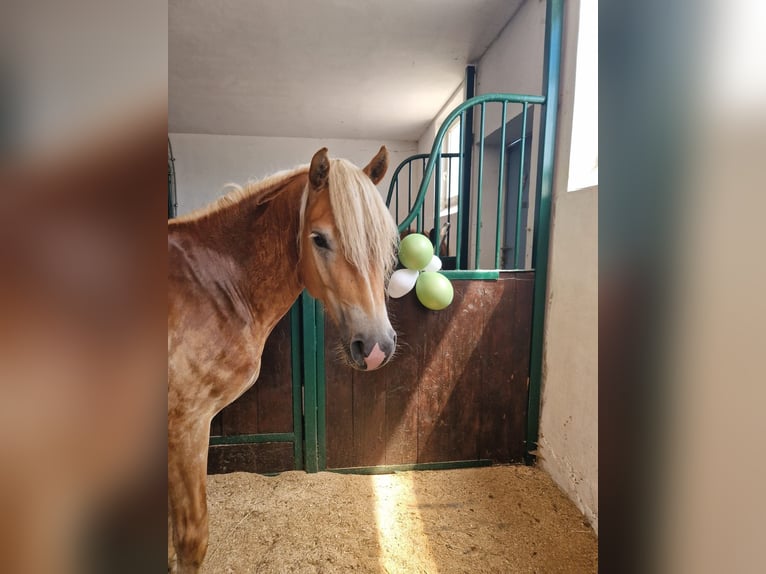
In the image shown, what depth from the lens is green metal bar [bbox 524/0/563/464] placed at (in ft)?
4.36

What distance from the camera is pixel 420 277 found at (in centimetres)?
135

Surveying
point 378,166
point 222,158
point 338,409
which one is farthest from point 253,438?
point 222,158

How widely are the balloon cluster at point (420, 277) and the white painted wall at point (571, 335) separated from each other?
1.32ft

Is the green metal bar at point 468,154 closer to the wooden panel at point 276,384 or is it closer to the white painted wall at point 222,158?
the wooden panel at point 276,384

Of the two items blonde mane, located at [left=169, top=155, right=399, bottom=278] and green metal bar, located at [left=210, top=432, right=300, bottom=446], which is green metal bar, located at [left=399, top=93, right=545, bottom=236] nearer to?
blonde mane, located at [left=169, top=155, right=399, bottom=278]

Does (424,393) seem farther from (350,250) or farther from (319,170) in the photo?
(319,170)

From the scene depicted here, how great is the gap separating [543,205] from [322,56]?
2.14 meters

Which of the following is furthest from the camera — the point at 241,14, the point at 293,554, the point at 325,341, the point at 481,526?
the point at 241,14

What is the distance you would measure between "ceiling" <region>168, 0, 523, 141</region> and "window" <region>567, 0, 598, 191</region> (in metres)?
1.07

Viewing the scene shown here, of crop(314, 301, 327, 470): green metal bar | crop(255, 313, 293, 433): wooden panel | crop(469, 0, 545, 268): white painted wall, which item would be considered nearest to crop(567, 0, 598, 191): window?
crop(469, 0, 545, 268): white painted wall
